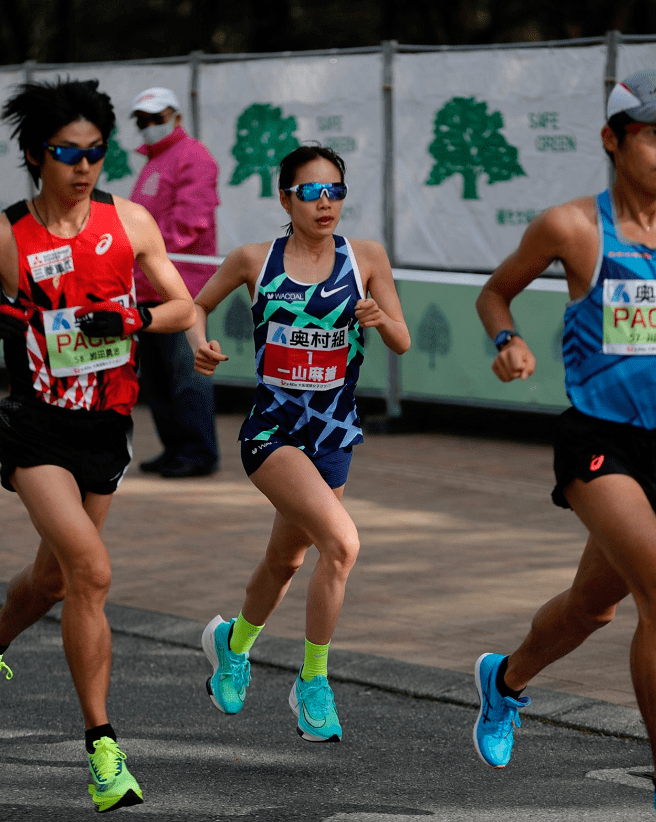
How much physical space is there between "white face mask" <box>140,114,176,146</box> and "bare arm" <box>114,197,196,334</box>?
5121 millimetres

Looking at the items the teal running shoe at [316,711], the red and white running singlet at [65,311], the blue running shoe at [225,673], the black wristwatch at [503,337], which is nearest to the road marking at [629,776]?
the teal running shoe at [316,711]

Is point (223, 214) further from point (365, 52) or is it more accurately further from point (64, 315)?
point (64, 315)

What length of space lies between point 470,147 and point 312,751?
22.6 feet

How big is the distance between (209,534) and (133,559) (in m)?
0.66

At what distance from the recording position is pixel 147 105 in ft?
32.3

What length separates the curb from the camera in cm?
528

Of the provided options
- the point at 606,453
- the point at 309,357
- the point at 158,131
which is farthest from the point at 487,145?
the point at 606,453

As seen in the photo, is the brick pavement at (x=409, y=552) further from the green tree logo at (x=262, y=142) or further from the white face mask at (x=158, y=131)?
the green tree logo at (x=262, y=142)

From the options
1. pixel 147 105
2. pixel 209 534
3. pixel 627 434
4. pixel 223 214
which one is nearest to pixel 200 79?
pixel 223 214

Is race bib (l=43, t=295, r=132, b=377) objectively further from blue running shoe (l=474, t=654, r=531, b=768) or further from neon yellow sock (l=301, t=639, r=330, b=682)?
blue running shoe (l=474, t=654, r=531, b=768)

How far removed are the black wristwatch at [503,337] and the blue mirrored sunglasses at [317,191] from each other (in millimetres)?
958

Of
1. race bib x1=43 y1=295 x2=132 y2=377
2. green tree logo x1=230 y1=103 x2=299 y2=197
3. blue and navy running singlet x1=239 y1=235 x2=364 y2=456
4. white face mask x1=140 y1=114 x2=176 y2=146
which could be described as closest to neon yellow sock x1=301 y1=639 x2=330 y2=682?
blue and navy running singlet x1=239 y1=235 x2=364 y2=456

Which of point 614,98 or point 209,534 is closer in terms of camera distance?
point 614,98

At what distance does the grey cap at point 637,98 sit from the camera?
13.9 ft
